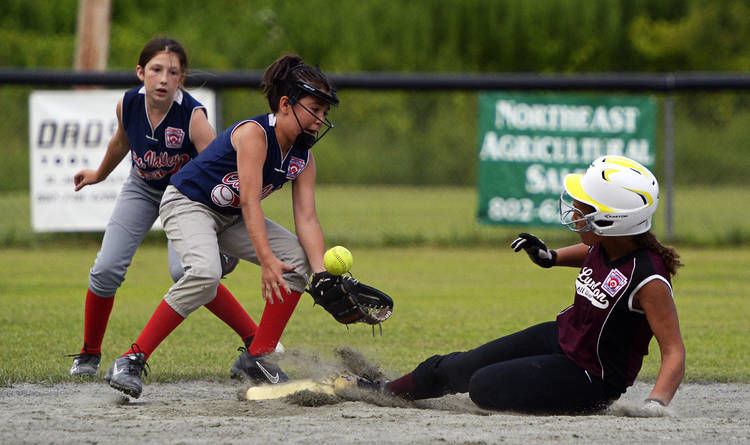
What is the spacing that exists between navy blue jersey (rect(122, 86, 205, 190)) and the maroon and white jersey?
233 centimetres

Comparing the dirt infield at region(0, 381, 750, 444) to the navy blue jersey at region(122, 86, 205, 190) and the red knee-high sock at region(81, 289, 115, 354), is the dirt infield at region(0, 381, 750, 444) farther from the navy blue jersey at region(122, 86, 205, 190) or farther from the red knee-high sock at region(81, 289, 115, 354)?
the navy blue jersey at region(122, 86, 205, 190)

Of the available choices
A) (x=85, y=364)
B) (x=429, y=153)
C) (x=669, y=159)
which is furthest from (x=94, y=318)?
(x=429, y=153)

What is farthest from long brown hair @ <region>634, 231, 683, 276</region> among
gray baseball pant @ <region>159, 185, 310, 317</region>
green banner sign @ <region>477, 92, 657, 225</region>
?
green banner sign @ <region>477, 92, 657, 225</region>

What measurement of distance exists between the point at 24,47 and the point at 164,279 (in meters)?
24.3

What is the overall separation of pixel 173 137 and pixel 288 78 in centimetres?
94

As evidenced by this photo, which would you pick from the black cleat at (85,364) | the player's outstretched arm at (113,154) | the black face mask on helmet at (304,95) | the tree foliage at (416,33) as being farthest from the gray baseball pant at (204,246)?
the tree foliage at (416,33)

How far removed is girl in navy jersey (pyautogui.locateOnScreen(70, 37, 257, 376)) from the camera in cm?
530

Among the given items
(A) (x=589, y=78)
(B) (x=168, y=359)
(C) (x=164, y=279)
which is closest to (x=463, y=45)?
(A) (x=589, y=78)

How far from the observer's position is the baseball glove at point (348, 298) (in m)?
4.76

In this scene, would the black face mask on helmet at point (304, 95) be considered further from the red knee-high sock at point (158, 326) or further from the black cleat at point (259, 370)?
the black cleat at point (259, 370)

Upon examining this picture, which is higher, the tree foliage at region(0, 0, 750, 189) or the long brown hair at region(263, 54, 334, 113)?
the tree foliage at region(0, 0, 750, 189)

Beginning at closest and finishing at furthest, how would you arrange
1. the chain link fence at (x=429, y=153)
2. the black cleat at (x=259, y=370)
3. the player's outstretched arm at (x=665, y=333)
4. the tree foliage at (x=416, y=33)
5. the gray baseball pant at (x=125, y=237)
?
1. the player's outstretched arm at (x=665, y=333)
2. the black cleat at (x=259, y=370)
3. the gray baseball pant at (x=125, y=237)
4. the chain link fence at (x=429, y=153)
5. the tree foliage at (x=416, y=33)

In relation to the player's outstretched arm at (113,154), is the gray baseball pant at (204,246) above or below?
below

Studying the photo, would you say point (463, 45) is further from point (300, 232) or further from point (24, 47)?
point (300, 232)
